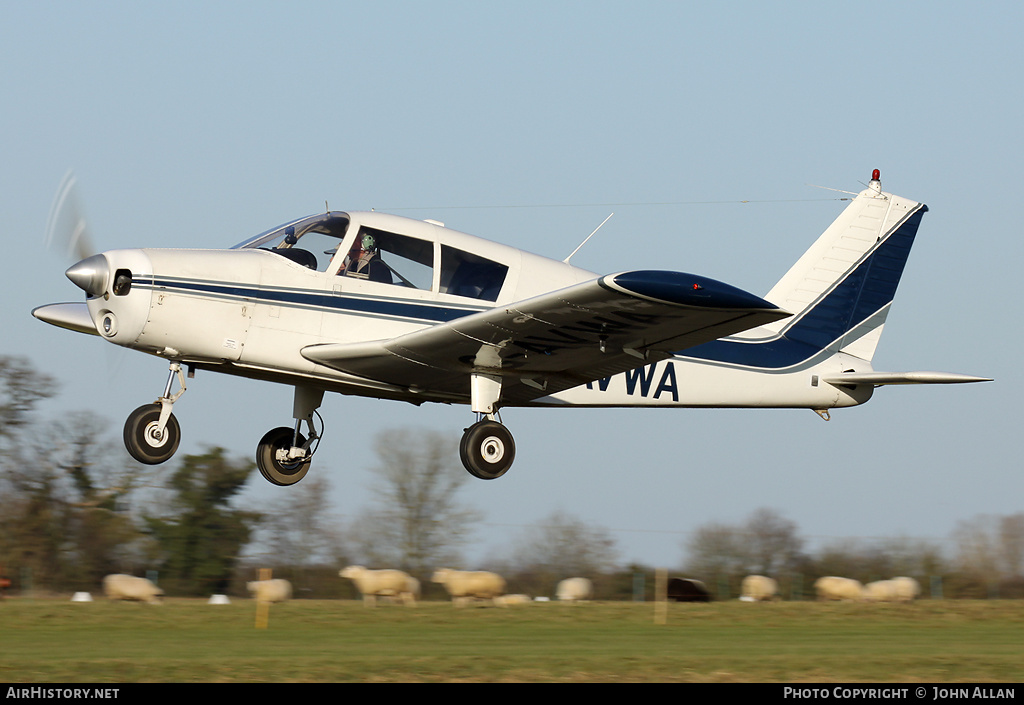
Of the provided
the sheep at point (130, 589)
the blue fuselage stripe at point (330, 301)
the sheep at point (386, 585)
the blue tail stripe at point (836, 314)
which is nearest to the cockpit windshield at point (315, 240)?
the blue fuselage stripe at point (330, 301)

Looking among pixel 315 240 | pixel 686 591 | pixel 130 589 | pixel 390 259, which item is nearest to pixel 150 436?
pixel 315 240

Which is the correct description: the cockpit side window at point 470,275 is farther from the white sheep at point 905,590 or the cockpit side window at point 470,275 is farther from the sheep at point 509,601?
the white sheep at point 905,590

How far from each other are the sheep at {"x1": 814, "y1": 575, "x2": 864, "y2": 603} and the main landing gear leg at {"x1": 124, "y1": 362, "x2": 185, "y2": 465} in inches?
523

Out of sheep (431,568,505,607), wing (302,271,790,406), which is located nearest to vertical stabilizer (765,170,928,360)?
wing (302,271,790,406)

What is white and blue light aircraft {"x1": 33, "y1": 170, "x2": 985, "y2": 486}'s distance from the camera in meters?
10.6

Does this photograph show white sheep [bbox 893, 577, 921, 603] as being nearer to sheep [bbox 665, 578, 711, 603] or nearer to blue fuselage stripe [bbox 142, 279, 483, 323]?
sheep [bbox 665, 578, 711, 603]

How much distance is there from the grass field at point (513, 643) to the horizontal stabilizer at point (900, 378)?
2.56m

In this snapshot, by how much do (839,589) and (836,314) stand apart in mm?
8148

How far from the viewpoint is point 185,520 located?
98.2ft

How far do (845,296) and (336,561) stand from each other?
16.8 m

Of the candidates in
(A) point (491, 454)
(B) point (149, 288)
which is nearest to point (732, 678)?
(A) point (491, 454)
